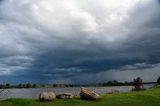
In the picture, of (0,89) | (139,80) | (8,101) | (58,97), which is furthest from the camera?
(139,80)

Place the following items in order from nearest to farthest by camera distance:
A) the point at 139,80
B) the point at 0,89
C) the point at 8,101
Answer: the point at 0,89, the point at 8,101, the point at 139,80

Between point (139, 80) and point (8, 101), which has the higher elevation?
point (139, 80)

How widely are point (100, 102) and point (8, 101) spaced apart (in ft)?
53.0

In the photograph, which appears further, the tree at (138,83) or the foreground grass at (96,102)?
the tree at (138,83)

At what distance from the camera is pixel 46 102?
185 feet

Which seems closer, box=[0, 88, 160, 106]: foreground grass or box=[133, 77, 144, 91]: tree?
box=[0, 88, 160, 106]: foreground grass

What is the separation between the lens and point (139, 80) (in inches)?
4459

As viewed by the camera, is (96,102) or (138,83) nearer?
(96,102)

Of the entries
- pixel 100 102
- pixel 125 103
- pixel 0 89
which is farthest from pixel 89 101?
pixel 0 89

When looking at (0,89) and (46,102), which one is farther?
(46,102)

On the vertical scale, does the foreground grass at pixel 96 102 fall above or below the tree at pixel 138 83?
below

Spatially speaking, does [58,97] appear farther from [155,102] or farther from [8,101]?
[155,102]

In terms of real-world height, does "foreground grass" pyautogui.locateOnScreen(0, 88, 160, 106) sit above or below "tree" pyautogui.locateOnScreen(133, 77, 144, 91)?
below

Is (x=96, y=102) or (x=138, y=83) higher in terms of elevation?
(x=138, y=83)
